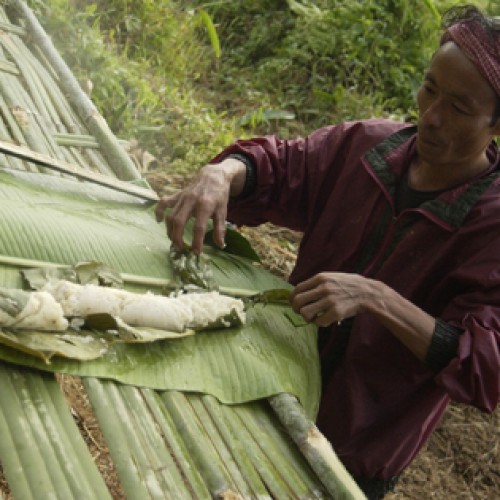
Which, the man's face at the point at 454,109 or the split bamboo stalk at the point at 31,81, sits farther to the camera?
the split bamboo stalk at the point at 31,81

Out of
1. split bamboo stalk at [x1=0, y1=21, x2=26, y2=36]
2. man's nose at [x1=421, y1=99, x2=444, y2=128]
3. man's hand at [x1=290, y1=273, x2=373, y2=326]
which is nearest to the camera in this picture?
man's hand at [x1=290, y1=273, x2=373, y2=326]

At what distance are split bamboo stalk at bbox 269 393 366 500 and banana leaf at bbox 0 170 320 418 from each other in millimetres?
43

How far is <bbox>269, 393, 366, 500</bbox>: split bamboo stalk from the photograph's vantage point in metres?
1.25

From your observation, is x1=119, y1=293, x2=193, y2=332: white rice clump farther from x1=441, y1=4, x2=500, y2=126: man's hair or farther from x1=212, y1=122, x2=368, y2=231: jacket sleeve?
x1=441, y1=4, x2=500, y2=126: man's hair

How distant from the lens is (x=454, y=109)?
1.52 meters

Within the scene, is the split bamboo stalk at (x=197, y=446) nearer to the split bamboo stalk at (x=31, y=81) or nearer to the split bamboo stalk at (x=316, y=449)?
the split bamboo stalk at (x=316, y=449)

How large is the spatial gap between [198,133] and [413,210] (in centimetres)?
Answer: 187

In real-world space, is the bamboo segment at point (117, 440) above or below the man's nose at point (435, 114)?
below

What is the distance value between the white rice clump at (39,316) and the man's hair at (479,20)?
37.9 inches

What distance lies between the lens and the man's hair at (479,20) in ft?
5.03

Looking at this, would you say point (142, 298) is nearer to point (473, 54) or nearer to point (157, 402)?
point (157, 402)

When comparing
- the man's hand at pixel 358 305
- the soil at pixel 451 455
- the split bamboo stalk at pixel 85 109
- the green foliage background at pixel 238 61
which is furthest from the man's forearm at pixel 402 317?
the green foliage background at pixel 238 61

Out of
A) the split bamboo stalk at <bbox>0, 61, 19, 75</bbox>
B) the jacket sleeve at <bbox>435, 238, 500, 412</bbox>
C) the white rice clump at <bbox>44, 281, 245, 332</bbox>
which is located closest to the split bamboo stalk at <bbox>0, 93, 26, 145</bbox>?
the split bamboo stalk at <bbox>0, 61, 19, 75</bbox>

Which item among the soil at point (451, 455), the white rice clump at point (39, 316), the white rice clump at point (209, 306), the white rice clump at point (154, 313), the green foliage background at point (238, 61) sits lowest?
the soil at point (451, 455)
